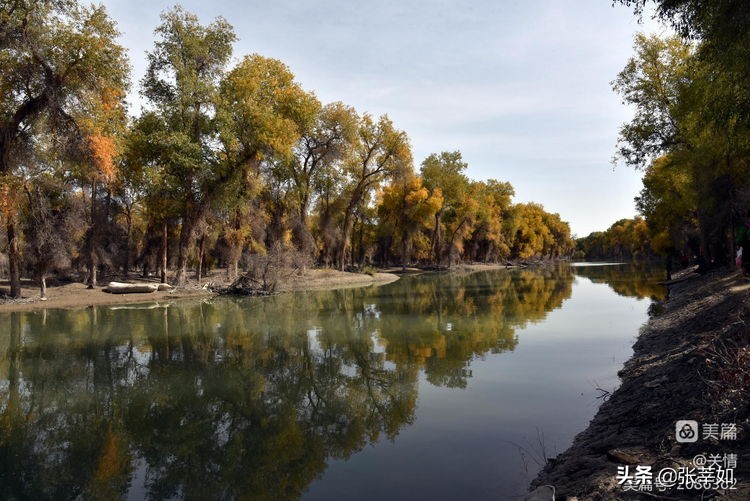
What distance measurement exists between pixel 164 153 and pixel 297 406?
2829 centimetres

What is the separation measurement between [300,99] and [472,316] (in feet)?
91.5

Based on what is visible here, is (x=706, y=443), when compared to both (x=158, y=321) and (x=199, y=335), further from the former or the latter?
(x=158, y=321)

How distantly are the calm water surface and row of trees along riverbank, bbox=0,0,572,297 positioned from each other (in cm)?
1057

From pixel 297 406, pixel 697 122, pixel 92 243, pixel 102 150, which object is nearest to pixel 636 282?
pixel 697 122

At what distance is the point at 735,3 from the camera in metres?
8.63

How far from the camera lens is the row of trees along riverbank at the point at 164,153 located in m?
23.0

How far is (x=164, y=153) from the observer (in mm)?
32375

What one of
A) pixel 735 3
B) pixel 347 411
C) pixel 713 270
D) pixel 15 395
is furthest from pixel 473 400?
pixel 713 270

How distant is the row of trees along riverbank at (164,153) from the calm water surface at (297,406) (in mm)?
10570

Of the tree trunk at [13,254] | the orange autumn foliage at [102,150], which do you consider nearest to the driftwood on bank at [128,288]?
the tree trunk at [13,254]

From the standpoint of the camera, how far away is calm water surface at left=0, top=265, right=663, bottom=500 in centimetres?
600

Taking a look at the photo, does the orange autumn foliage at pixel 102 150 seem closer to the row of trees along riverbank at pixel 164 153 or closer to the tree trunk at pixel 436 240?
the row of trees along riverbank at pixel 164 153

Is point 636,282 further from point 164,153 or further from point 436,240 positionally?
point 164,153

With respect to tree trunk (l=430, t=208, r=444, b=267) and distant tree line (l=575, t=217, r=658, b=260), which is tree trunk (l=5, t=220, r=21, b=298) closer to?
tree trunk (l=430, t=208, r=444, b=267)
